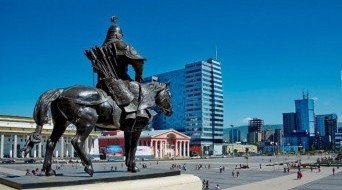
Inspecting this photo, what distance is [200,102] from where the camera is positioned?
165375mm

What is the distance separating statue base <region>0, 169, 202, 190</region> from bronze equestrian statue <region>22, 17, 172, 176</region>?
585 millimetres

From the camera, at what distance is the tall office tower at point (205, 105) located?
164500 mm

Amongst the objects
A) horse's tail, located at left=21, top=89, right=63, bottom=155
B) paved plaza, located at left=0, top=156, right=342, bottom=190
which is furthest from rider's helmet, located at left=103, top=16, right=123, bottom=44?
paved plaza, located at left=0, top=156, right=342, bottom=190

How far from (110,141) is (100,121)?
10415cm

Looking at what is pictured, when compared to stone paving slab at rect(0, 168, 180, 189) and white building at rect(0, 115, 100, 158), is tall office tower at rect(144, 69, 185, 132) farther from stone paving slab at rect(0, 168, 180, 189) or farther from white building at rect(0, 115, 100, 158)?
stone paving slab at rect(0, 168, 180, 189)

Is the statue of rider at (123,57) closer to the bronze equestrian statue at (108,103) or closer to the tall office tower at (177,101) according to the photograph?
the bronze equestrian statue at (108,103)

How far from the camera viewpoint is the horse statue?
32.1 feet

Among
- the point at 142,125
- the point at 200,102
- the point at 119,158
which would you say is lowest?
the point at 119,158

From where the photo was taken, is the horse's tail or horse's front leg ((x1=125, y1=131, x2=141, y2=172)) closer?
the horse's tail

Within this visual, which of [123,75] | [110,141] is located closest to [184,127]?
[110,141]

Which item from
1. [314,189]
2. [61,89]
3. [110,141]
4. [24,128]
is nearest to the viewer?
[61,89]

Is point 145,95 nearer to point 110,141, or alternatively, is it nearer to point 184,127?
point 110,141

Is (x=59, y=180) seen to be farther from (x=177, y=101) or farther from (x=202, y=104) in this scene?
(x=177, y=101)

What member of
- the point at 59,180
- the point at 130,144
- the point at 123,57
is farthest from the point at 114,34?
the point at 59,180
